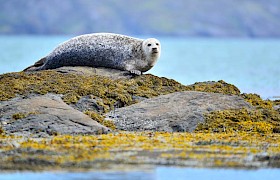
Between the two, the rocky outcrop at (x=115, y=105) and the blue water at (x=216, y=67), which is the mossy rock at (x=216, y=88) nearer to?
the rocky outcrop at (x=115, y=105)

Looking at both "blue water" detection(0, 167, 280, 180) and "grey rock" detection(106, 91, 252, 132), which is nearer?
"blue water" detection(0, 167, 280, 180)

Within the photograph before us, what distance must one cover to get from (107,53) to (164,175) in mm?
7252

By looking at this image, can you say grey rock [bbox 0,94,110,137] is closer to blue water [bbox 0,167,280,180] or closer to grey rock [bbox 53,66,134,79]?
grey rock [bbox 53,66,134,79]

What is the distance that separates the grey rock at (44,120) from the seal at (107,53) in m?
3.52

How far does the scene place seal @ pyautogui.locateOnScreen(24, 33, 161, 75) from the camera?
16.3m

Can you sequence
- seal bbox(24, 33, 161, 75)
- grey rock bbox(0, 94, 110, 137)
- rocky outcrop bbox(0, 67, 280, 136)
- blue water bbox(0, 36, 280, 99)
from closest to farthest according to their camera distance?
1. grey rock bbox(0, 94, 110, 137)
2. rocky outcrop bbox(0, 67, 280, 136)
3. seal bbox(24, 33, 161, 75)
4. blue water bbox(0, 36, 280, 99)

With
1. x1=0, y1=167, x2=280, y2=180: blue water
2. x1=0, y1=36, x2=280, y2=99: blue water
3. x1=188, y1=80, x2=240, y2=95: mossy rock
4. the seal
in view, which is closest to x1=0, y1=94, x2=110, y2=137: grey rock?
x1=0, y1=167, x2=280, y2=180: blue water

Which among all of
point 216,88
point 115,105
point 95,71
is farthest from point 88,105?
point 216,88

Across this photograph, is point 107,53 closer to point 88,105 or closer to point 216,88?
point 216,88

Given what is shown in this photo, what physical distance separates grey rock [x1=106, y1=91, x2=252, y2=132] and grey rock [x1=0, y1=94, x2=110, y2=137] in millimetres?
762

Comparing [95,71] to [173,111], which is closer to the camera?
[173,111]

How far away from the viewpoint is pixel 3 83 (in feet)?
46.5

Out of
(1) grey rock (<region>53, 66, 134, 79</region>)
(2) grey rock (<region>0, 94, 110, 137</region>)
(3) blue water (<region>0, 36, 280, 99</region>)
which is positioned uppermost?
(3) blue water (<region>0, 36, 280, 99</region>)

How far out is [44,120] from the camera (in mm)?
12234
